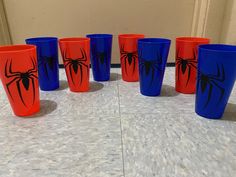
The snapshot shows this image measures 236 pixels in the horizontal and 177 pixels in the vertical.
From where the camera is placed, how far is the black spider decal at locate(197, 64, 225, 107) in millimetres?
345

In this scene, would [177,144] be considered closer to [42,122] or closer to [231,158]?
[231,158]

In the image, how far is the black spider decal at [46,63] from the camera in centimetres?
50

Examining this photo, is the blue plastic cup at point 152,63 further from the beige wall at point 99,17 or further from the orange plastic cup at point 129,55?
the beige wall at point 99,17

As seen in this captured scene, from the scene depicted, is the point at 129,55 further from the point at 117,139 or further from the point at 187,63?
the point at 117,139

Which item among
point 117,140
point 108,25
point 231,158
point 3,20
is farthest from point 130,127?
point 3,20

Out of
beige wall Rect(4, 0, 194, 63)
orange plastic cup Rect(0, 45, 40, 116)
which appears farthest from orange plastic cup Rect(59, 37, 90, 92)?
beige wall Rect(4, 0, 194, 63)

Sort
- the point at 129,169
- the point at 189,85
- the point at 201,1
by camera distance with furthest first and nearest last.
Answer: the point at 201,1
the point at 189,85
the point at 129,169

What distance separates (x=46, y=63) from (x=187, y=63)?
353 mm

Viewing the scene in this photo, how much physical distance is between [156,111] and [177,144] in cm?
11

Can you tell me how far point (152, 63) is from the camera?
456mm

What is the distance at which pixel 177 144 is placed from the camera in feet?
1.01

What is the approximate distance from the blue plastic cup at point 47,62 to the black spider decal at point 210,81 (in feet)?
1.17

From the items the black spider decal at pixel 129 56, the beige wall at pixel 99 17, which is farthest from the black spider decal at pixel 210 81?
the beige wall at pixel 99 17

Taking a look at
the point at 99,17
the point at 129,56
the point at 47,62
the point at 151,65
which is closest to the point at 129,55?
the point at 129,56
